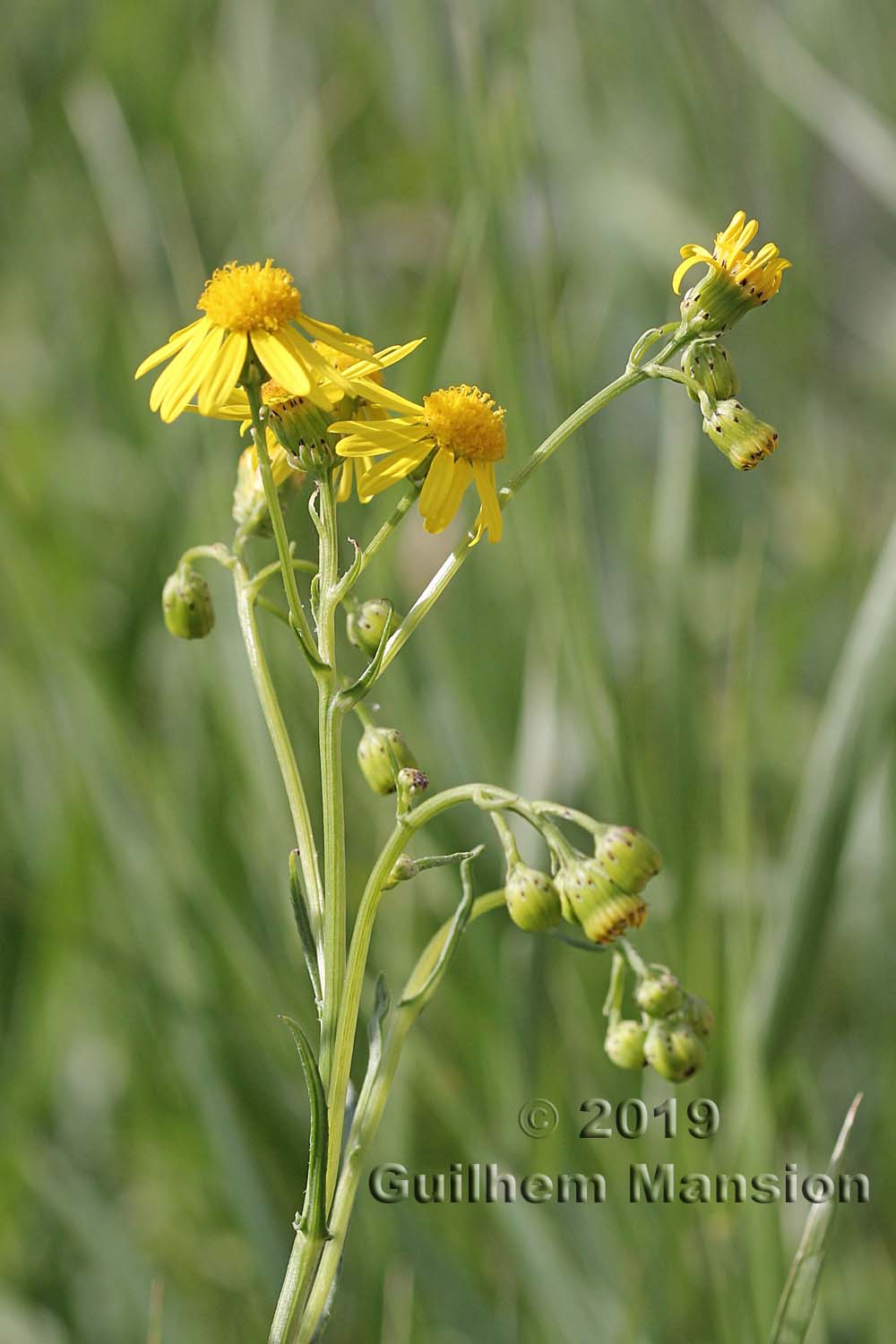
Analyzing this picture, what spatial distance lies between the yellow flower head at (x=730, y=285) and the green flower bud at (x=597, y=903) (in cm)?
58

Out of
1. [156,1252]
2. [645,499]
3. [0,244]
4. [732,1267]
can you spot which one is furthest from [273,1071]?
[0,244]

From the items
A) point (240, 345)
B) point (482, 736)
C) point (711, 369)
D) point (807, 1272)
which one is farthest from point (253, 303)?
point (482, 736)

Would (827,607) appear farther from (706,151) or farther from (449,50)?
(449,50)

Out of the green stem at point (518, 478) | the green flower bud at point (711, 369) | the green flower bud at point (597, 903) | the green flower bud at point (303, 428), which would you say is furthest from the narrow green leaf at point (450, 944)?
the green flower bud at point (711, 369)

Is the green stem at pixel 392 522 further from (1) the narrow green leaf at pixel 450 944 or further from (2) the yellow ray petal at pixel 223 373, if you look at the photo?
(1) the narrow green leaf at pixel 450 944

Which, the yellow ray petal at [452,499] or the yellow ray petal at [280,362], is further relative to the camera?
the yellow ray petal at [452,499]

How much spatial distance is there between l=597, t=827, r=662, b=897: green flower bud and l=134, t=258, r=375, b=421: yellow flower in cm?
53

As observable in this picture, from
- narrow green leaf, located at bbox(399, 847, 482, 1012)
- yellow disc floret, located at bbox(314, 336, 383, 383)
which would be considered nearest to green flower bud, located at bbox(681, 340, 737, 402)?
yellow disc floret, located at bbox(314, 336, 383, 383)

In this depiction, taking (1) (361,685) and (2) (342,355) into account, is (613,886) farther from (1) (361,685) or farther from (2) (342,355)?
(2) (342,355)

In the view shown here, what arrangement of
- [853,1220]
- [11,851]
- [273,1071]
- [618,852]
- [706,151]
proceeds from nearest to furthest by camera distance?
[618,852] → [273,1071] → [853,1220] → [11,851] → [706,151]

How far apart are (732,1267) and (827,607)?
238 cm

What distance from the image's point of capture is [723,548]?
12.8 ft

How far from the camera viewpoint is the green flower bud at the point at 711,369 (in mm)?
1392

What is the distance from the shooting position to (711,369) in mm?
1398
